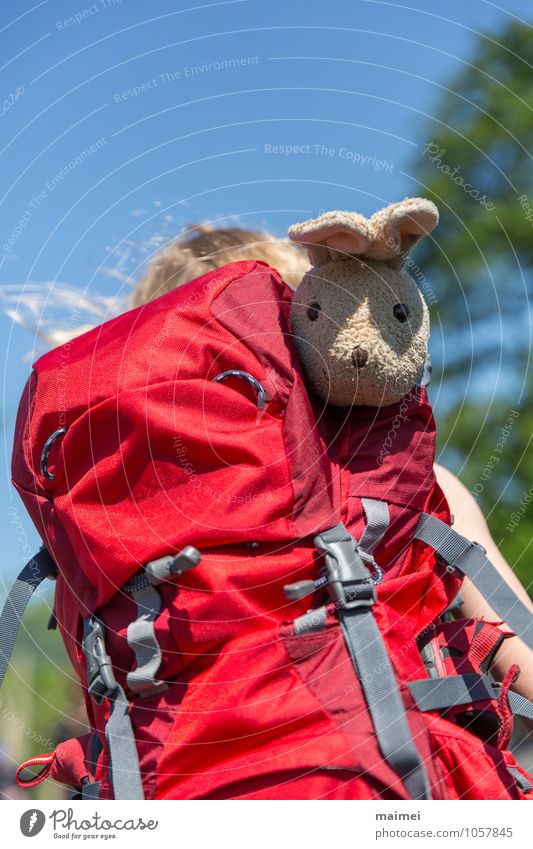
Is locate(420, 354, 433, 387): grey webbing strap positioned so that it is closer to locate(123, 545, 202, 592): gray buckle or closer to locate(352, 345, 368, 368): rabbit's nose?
locate(352, 345, 368, 368): rabbit's nose

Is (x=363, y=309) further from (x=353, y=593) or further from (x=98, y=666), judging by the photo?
(x=98, y=666)

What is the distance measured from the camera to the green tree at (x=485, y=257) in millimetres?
3451

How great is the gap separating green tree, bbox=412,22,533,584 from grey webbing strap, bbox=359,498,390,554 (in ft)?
7.00

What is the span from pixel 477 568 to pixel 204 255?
89 centimetres

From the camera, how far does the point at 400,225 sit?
1261 millimetres

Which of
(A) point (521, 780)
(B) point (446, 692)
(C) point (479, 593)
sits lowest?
(A) point (521, 780)

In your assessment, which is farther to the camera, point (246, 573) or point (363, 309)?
point (363, 309)

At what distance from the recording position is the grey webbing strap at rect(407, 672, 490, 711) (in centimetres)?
115

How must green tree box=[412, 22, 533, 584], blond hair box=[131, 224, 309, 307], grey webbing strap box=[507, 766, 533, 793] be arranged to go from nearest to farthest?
grey webbing strap box=[507, 766, 533, 793], blond hair box=[131, 224, 309, 307], green tree box=[412, 22, 533, 584]

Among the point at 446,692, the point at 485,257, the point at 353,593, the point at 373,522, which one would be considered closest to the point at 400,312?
the point at 373,522

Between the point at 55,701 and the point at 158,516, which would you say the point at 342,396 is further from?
the point at 55,701

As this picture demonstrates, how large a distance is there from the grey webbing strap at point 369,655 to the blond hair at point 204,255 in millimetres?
820

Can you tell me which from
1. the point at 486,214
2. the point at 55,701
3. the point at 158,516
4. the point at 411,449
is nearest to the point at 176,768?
the point at 158,516

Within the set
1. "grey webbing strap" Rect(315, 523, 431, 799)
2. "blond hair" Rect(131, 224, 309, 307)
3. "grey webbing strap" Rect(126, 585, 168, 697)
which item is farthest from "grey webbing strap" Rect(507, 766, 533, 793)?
"blond hair" Rect(131, 224, 309, 307)
